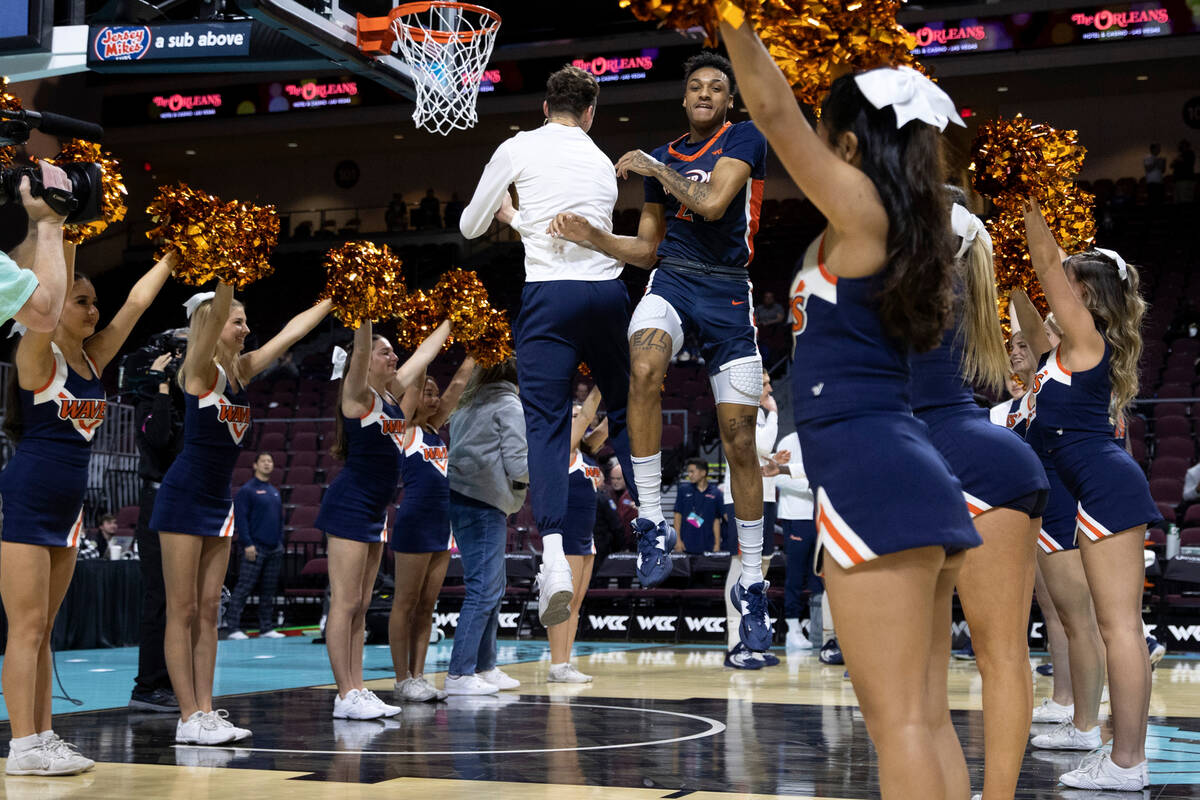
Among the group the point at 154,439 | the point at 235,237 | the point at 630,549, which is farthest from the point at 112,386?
the point at 235,237

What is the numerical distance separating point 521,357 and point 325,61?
13.4ft

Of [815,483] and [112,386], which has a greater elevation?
[112,386]

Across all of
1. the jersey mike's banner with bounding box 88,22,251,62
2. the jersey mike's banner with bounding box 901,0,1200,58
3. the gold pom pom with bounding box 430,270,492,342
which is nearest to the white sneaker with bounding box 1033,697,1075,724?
the gold pom pom with bounding box 430,270,492,342

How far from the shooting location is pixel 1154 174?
20234 mm

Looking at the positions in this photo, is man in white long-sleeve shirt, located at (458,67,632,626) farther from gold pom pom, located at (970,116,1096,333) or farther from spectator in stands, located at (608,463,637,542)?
spectator in stands, located at (608,463,637,542)

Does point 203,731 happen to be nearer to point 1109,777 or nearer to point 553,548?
point 553,548

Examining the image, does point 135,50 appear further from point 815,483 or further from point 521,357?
point 815,483

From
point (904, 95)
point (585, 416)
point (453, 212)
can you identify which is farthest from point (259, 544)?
point (904, 95)

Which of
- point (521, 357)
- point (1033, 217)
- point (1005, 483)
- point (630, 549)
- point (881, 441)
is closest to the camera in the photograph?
point (881, 441)

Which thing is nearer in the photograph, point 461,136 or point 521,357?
point 521,357

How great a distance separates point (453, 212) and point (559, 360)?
1962 cm

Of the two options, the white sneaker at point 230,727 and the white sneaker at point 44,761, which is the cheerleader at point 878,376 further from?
the white sneaker at point 230,727

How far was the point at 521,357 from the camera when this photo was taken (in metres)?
4.59

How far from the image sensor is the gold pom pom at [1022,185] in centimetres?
425
